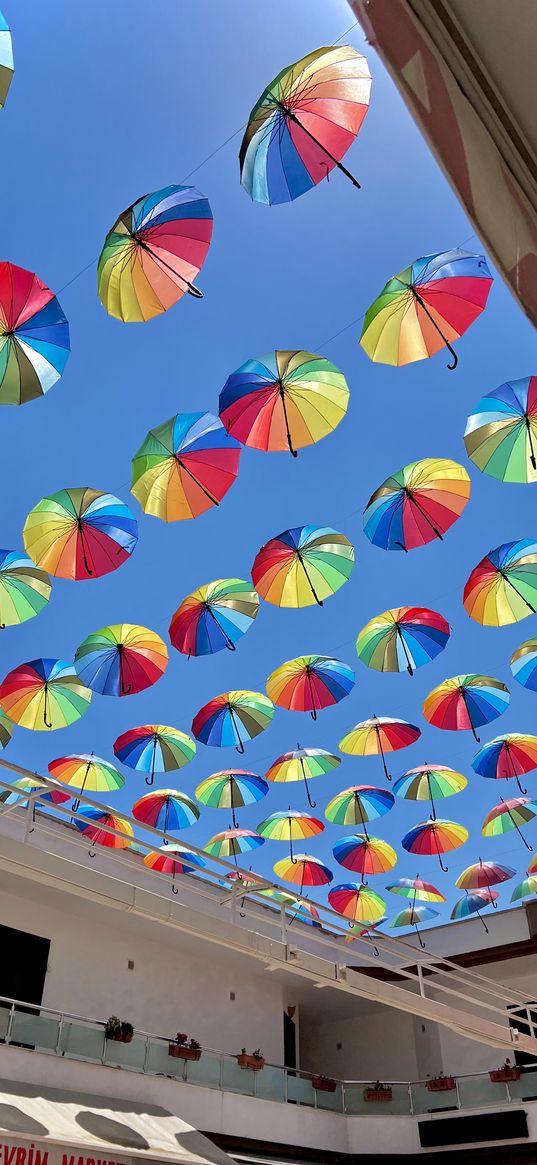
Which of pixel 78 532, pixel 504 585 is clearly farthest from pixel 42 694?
pixel 504 585

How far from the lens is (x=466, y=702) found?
1160cm

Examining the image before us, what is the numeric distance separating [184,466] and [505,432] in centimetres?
301

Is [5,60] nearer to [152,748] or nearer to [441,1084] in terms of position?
[152,748]

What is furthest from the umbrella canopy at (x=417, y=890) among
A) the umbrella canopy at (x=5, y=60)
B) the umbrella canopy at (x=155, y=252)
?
the umbrella canopy at (x=5, y=60)

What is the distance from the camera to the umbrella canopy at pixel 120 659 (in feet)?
34.3

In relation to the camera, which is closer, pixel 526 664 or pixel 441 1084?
pixel 526 664

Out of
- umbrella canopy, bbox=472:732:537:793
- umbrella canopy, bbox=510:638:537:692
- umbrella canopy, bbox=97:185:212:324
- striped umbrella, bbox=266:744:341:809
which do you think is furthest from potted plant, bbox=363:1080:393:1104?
umbrella canopy, bbox=97:185:212:324

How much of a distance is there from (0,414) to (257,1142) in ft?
43.2

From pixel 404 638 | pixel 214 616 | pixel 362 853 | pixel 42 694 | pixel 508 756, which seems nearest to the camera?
pixel 214 616

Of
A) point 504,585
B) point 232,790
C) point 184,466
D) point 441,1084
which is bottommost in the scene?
point 441,1084

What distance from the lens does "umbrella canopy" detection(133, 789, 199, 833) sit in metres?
13.7

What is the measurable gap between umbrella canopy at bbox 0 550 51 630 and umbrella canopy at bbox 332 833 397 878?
27.7 feet

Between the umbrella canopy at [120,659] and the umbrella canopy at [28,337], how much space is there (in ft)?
13.6

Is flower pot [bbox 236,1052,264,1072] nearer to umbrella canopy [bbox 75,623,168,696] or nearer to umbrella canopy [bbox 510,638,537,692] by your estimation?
umbrella canopy [bbox 75,623,168,696]
